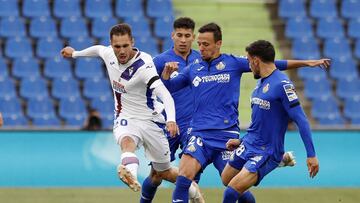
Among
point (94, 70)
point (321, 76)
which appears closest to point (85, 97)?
point (94, 70)

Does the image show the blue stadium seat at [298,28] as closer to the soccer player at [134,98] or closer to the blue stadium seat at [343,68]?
the blue stadium seat at [343,68]

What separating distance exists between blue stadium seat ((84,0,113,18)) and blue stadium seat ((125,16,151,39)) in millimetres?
468

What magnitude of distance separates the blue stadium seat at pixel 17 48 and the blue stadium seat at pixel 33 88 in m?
0.79

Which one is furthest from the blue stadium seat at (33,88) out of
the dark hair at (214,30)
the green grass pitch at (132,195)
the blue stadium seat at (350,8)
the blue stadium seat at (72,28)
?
the dark hair at (214,30)

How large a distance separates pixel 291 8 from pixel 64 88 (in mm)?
5754

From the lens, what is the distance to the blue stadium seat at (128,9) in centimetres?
2030

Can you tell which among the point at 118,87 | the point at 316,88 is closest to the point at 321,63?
the point at 118,87

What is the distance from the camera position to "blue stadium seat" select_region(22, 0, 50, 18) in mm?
19844

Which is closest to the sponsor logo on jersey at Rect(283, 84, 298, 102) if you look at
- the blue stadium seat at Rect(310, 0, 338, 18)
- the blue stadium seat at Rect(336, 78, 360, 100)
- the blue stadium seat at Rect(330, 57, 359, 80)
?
the blue stadium seat at Rect(336, 78, 360, 100)

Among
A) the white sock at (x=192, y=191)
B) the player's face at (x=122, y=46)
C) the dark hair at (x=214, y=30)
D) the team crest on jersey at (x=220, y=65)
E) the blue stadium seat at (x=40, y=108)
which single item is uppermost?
the dark hair at (x=214, y=30)

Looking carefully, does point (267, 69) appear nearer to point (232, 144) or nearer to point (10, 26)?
point (232, 144)

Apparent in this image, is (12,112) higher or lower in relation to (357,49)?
lower

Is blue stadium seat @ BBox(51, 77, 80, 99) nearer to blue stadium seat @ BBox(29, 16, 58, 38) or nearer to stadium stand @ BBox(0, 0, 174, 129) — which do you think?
stadium stand @ BBox(0, 0, 174, 129)

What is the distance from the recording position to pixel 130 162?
9820 mm
